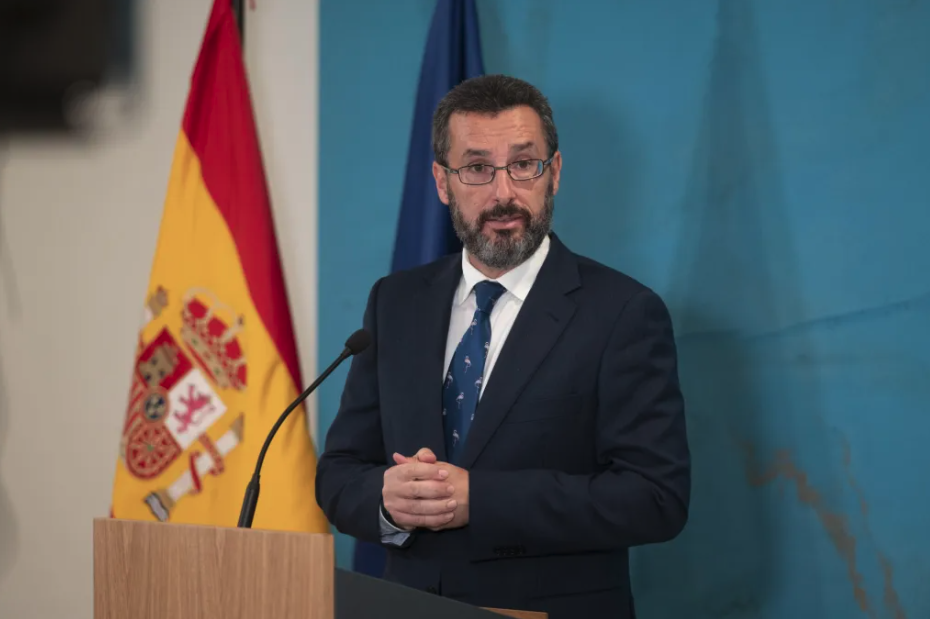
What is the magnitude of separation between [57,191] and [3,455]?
0.87 meters

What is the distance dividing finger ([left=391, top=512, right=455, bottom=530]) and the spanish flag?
864mm

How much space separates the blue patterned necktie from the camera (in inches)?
77.4

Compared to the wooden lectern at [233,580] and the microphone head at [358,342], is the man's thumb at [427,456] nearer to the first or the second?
the microphone head at [358,342]

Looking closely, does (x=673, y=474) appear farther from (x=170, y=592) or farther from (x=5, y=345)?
(x=5, y=345)

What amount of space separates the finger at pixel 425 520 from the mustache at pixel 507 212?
0.64 m

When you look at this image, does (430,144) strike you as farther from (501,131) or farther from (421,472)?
(421,472)

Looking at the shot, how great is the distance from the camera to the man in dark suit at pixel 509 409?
179cm

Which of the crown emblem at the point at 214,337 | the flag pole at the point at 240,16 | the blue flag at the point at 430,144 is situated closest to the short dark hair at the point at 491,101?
the blue flag at the point at 430,144

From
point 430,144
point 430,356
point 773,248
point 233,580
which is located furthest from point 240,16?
point 233,580

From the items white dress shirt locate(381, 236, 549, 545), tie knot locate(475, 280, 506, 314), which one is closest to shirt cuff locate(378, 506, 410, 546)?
white dress shirt locate(381, 236, 549, 545)

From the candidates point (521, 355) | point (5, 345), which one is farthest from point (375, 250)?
point (5, 345)

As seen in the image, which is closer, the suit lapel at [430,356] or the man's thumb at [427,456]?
the man's thumb at [427,456]

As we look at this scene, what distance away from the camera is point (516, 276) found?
2.07 m

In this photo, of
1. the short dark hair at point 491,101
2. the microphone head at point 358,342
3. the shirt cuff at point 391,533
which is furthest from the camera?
the short dark hair at point 491,101
